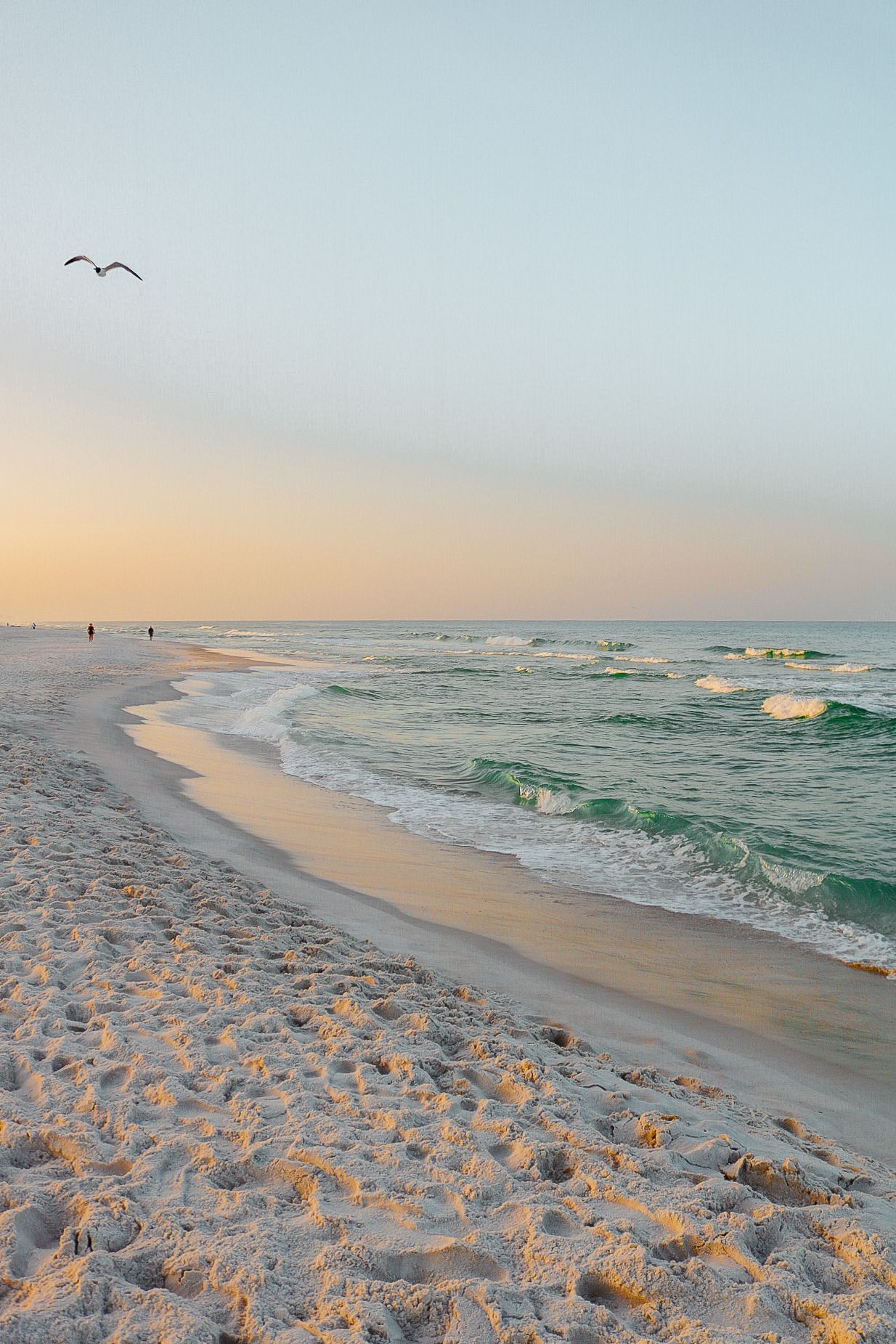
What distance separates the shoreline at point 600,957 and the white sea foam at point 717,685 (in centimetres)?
2462

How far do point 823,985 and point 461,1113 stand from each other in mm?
3908

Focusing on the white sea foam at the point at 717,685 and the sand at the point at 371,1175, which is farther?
the white sea foam at the point at 717,685

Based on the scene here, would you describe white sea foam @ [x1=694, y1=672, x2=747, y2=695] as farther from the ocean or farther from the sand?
the sand

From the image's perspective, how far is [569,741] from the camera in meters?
18.4

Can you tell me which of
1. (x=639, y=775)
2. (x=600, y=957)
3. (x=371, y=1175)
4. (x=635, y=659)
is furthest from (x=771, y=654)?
(x=371, y=1175)

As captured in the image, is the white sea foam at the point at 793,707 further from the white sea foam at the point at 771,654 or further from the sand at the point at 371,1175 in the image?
the white sea foam at the point at 771,654

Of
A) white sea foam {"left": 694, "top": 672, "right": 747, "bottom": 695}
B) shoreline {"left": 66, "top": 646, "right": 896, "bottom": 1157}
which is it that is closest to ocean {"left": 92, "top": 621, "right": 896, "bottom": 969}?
white sea foam {"left": 694, "top": 672, "right": 747, "bottom": 695}

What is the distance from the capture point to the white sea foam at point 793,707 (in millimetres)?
23734

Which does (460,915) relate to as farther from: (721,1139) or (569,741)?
(569,741)

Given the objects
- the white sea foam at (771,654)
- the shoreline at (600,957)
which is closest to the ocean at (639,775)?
the shoreline at (600,957)

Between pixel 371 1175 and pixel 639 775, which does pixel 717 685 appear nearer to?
pixel 639 775

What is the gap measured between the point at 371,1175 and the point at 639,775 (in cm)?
1189

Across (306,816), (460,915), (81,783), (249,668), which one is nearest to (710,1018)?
(460,915)

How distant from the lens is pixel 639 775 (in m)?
14.4
